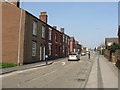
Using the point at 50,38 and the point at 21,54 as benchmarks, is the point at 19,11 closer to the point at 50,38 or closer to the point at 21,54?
the point at 21,54

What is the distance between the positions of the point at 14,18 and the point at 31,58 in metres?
5.72

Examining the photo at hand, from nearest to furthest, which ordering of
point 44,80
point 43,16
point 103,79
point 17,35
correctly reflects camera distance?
point 44,80 < point 103,79 < point 17,35 < point 43,16

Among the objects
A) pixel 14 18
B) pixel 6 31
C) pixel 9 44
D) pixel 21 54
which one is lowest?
pixel 21 54

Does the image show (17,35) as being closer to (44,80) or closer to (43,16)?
(44,80)

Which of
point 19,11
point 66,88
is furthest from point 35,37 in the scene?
point 66,88

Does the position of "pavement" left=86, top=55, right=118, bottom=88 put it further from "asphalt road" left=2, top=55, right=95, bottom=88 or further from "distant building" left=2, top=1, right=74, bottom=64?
"distant building" left=2, top=1, right=74, bottom=64

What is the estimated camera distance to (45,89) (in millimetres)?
7145

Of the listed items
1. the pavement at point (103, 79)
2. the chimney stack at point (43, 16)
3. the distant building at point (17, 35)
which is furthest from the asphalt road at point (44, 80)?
the chimney stack at point (43, 16)

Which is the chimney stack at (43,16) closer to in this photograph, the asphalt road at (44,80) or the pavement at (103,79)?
the pavement at (103,79)

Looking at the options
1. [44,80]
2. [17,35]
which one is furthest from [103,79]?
[17,35]

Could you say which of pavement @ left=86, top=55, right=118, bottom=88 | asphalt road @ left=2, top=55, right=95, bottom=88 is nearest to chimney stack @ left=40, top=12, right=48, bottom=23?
pavement @ left=86, top=55, right=118, bottom=88

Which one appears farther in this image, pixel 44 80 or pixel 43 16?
pixel 43 16

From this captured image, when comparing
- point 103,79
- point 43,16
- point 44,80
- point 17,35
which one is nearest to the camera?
point 44,80

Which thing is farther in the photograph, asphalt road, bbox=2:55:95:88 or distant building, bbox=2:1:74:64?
distant building, bbox=2:1:74:64
